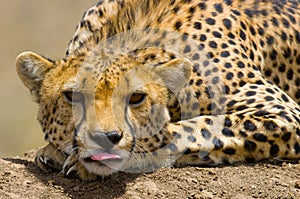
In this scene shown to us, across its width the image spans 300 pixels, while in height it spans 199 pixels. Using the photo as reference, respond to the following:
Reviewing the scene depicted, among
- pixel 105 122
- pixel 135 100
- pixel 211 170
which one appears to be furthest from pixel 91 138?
pixel 211 170

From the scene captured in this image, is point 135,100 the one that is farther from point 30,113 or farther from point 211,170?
point 30,113

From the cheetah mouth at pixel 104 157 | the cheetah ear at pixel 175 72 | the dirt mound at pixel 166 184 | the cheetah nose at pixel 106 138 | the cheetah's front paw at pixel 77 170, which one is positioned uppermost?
the cheetah ear at pixel 175 72

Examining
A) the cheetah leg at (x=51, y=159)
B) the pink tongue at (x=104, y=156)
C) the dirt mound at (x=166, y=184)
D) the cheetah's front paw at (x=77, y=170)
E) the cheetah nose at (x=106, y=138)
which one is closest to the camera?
the cheetah nose at (x=106, y=138)

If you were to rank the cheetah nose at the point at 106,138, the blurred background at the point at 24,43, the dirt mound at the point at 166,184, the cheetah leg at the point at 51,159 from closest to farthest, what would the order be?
1. the cheetah nose at the point at 106,138
2. the dirt mound at the point at 166,184
3. the cheetah leg at the point at 51,159
4. the blurred background at the point at 24,43

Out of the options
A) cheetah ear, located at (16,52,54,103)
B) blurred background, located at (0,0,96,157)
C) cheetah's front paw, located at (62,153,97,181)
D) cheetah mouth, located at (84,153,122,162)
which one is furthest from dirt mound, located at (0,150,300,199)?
blurred background, located at (0,0,96,157)

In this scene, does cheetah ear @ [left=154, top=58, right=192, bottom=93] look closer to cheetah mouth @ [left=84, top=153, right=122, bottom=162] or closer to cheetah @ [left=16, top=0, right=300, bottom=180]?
cheetah @ [left=16, top=0, right=300, bottom=180]

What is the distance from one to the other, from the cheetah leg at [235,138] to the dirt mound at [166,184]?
0.30ft

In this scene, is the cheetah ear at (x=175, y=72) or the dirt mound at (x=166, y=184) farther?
the cheetah ear at (x=175, y=72)

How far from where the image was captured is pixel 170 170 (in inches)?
220

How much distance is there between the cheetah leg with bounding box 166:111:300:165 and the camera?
5.71 metres

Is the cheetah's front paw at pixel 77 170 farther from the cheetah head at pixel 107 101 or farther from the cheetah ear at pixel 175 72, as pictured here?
the cheetah ear at pixel 175 72

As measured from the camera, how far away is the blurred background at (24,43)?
13.3 m

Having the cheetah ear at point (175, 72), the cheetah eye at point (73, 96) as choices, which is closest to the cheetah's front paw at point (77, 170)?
the cheetah eye at point (73, 96)

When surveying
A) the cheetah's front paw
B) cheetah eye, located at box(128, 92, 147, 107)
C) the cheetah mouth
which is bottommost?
the cheetah's front paw
